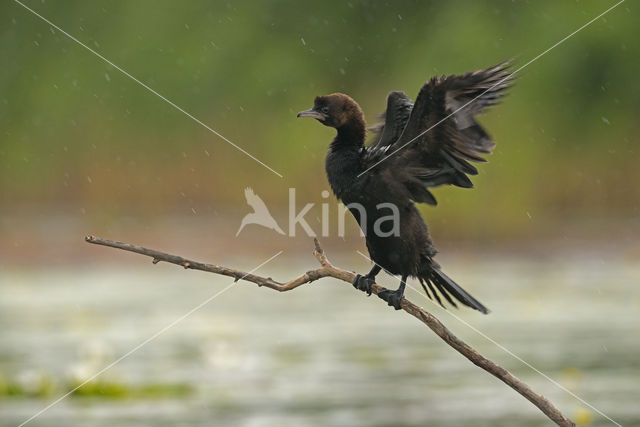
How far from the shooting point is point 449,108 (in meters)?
4.72

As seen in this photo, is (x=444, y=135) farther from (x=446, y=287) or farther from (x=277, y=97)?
(x=277, y=97)

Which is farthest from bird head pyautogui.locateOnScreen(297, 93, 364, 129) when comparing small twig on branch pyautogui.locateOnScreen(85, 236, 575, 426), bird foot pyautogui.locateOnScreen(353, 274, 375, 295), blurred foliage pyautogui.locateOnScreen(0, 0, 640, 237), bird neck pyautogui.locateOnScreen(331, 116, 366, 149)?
blurred foliage pyautogui.locateOnScreen(0, 0, 640, 237)

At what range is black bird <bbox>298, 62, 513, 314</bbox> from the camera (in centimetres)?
470

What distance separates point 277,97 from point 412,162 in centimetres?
1315

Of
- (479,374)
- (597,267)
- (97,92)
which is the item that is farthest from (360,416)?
(97,92)

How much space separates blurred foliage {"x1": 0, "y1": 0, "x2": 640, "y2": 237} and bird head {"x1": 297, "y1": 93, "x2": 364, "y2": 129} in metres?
10.8

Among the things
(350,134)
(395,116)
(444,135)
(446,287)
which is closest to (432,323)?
(444,135)

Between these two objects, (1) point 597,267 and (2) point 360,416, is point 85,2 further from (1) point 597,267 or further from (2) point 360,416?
(2) point 360,416

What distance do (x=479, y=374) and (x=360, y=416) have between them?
1.87m

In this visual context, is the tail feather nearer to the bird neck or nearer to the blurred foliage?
the bird neck

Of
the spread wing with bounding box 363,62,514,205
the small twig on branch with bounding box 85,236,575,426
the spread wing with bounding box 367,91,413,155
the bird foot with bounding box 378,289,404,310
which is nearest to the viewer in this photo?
the small twig on branch with bounding box 85,236,575,426

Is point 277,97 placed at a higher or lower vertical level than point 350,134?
higher

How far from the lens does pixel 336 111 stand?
521cm

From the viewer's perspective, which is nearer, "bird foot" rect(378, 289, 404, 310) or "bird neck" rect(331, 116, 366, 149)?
"bird foot" rect(378, 289, 404, 310)
